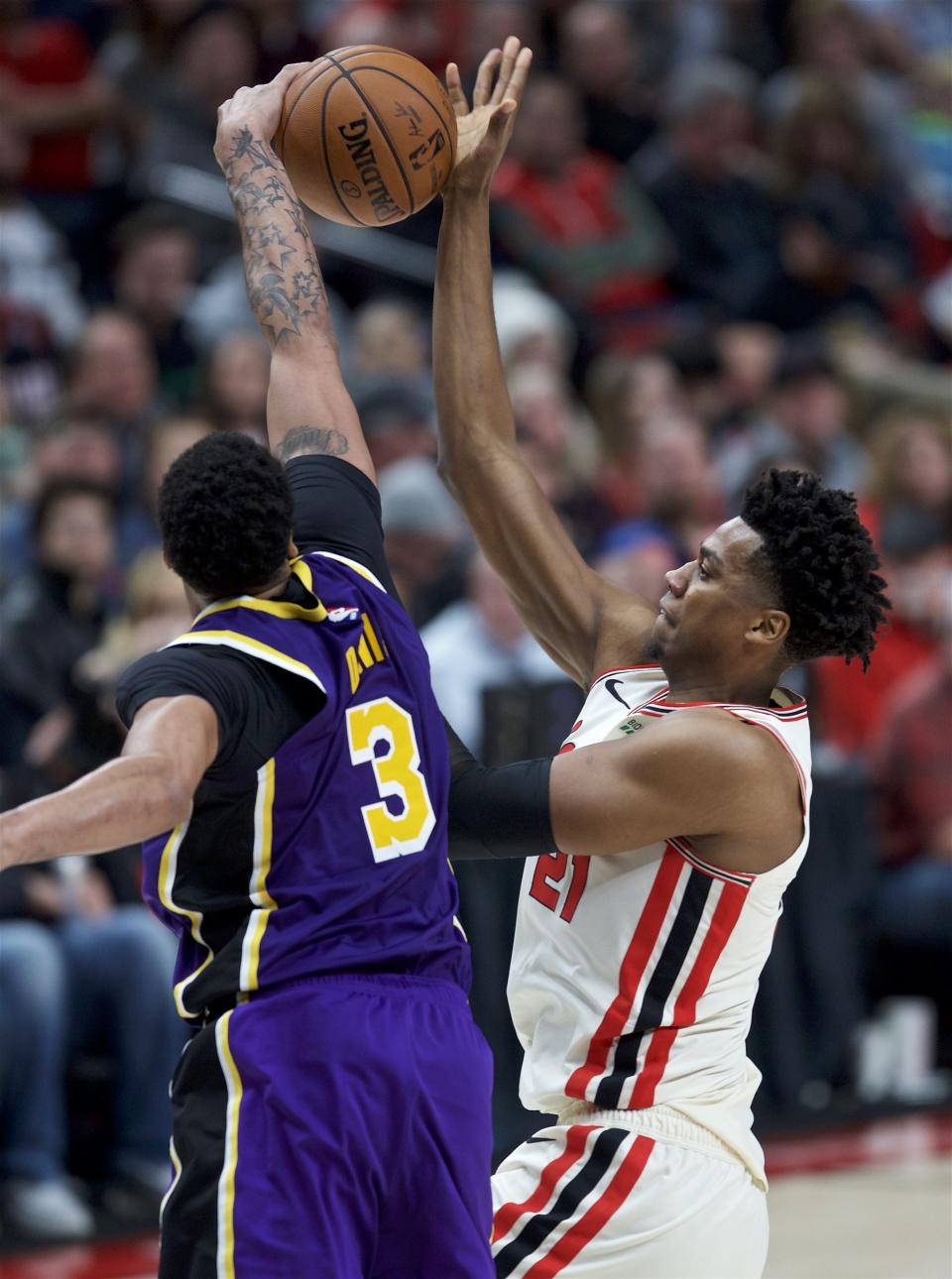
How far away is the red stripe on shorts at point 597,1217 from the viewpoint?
3.18m

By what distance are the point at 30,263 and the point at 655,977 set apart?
6160 mm

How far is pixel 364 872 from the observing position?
9.14 ft

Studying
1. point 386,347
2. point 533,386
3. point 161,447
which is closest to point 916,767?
point 533,386

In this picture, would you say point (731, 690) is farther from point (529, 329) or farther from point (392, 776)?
point (529, 329)

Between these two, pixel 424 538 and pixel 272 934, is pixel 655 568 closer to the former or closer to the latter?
pixel 424 538

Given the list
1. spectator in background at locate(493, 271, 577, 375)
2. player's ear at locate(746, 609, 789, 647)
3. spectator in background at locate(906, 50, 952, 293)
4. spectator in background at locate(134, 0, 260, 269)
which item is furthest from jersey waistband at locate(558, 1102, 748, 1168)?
spectator in background at locate(906, 50, 952, 293)

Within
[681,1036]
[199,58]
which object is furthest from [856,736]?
[681,1036]

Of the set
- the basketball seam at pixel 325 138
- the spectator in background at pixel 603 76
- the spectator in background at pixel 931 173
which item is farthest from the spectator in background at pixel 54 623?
the spectator in background at pixel 931 173

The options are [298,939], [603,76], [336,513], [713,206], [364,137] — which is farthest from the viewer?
[603,76]

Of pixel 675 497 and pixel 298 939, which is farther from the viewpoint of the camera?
pixel 675 497

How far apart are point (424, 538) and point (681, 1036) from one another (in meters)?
4.28

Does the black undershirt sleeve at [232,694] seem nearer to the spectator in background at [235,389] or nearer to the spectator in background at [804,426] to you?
the spectator in background at [235,389]

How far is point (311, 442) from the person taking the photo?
3.19 m

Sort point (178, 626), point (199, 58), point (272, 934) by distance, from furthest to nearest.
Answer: point (199, 58) < point (178, 626) < point (272, 934)
